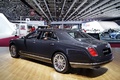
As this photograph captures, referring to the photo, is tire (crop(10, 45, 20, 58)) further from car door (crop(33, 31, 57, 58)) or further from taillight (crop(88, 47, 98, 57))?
taillight (crop(88, 47, 98, 57))

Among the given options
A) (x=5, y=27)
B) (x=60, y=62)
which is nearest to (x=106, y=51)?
(x=60, y=62)

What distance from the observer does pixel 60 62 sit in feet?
15.9

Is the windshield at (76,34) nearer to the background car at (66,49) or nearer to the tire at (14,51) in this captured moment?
the background car at (66,49)

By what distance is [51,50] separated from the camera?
512cm

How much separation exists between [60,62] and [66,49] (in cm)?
48

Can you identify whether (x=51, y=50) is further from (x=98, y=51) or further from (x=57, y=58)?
(x=98, y=51)

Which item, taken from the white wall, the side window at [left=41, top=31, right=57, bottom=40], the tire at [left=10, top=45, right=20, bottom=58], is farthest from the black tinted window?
the white wall

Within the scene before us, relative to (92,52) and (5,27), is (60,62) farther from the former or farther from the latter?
(5,27)

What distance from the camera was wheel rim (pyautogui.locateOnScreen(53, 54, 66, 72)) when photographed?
4.78 meters

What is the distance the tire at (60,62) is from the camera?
4.68 m

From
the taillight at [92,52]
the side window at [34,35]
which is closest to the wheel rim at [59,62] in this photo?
the taillight at [92,52]

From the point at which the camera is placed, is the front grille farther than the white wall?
No

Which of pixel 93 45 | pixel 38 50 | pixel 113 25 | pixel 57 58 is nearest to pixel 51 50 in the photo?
pixel 57 58

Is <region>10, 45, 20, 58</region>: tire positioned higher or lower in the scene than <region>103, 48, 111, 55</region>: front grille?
lower
